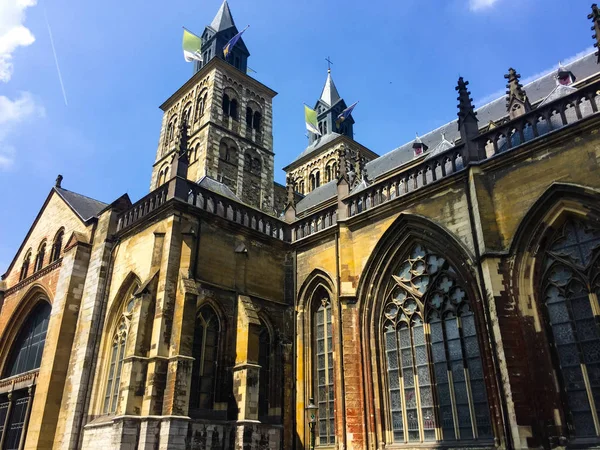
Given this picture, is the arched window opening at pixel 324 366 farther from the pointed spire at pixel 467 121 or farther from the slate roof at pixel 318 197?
the slate roof at pixel 318 197

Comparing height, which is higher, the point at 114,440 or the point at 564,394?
the point at 564,394

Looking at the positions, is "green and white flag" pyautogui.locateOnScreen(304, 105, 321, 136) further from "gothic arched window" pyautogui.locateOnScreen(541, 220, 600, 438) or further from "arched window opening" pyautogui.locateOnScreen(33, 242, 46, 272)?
"gothic arched window" pyautogui.locateOnScreen(541, 220, 600, 438)

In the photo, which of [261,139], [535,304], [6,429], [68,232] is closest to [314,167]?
[261,139]

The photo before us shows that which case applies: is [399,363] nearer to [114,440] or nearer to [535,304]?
[535,304]

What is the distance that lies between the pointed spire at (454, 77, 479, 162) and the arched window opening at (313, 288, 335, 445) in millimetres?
5338

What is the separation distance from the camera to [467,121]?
11.8 m

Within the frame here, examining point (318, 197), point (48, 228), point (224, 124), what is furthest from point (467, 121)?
point (224, 124)

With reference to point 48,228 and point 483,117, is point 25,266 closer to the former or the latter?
point 48,228

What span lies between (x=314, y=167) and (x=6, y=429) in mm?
28386

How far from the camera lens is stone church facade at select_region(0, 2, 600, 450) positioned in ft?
30.8

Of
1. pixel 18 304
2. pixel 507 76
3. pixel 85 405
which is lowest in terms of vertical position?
pixel 85 405

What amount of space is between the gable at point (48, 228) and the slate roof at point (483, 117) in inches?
502

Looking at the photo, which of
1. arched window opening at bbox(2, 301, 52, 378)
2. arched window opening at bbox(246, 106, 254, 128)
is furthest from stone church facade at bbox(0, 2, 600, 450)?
arched window opening at bbox(246, 106, 254, 128)

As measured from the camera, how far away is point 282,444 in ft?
41.0
